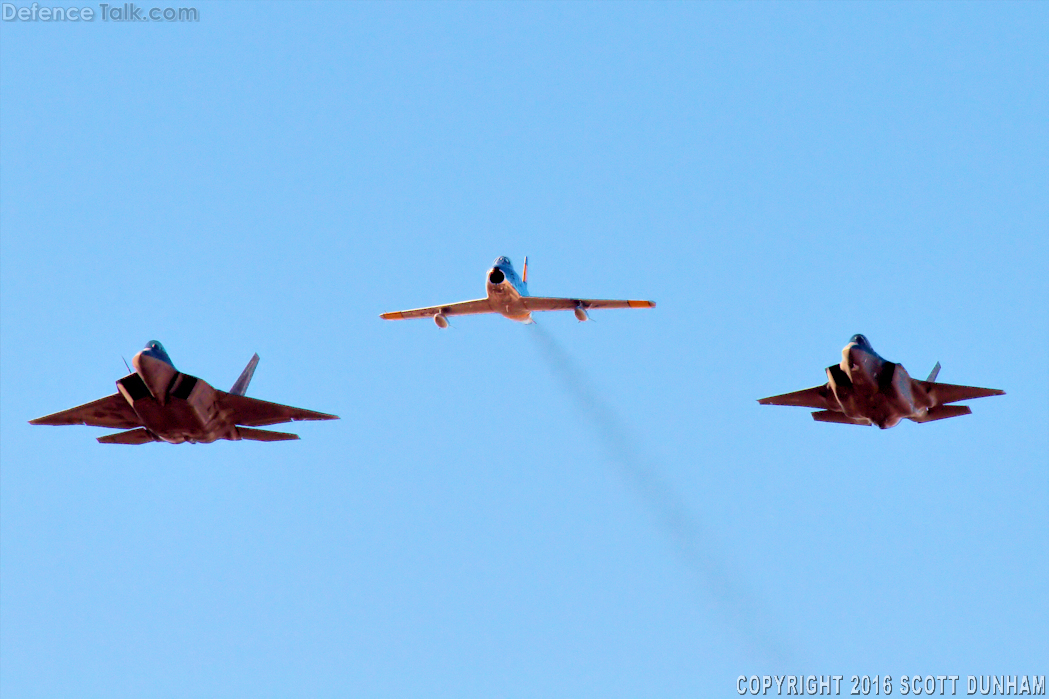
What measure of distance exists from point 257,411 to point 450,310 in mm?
20035

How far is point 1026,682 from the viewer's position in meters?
32.4

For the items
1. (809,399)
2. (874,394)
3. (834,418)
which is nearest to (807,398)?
(809,399)

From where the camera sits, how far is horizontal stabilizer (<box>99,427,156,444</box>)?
135 feet

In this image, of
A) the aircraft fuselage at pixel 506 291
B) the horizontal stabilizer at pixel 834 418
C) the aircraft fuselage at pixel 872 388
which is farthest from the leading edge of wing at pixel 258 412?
the horizontal stabilizer at pixel 834 418

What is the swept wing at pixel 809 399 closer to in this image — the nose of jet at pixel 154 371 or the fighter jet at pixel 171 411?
the fighter jet at pixel 171 411

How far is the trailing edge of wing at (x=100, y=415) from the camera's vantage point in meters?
38.8

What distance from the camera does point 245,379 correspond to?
43.2 metres

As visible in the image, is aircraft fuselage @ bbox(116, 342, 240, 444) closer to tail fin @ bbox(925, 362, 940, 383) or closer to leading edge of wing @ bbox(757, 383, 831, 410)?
leading edge of wing @ bbox(757, 383, 831, 410)

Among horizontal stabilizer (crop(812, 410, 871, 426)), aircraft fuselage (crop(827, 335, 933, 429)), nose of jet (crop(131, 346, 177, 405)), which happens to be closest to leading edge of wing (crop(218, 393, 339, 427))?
nose of jet (crop(131, 346, 177, 405))

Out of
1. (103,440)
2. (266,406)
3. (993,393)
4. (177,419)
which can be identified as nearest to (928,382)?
(993,393)

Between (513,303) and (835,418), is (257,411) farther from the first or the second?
(835,418)

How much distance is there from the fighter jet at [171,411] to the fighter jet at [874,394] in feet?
57.9

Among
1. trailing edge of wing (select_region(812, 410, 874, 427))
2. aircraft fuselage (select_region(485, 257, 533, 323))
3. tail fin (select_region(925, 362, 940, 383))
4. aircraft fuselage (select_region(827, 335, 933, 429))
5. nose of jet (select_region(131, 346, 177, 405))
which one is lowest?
nose of jet (select_region(131, 346, 177, 405))

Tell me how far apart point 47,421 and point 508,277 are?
22909mm
